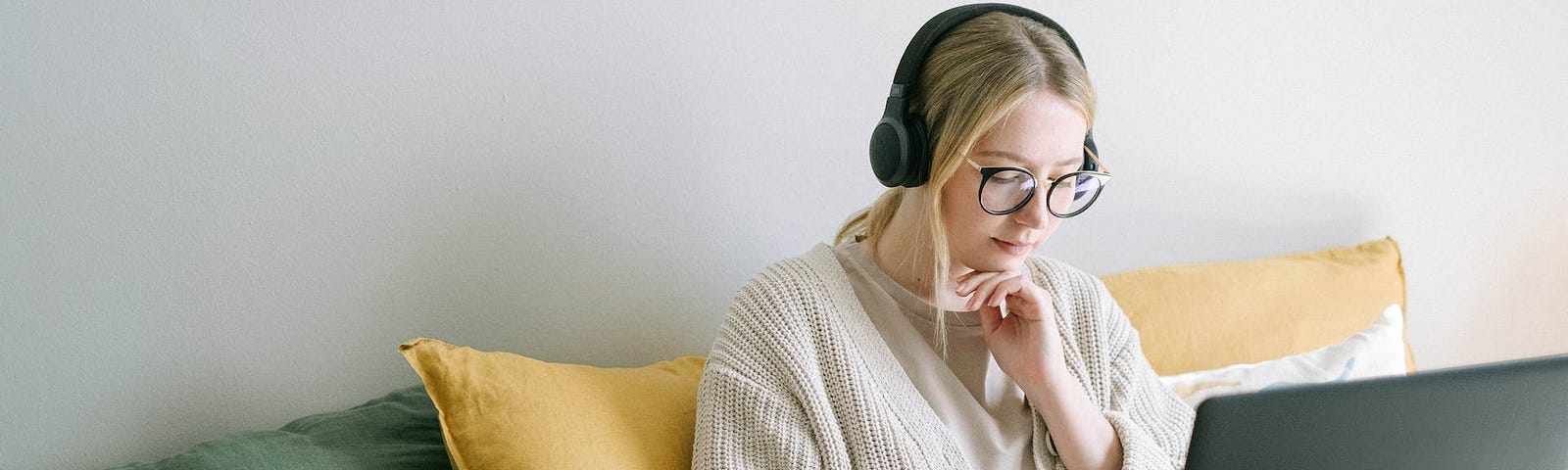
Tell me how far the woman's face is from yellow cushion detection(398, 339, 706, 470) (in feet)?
1.26

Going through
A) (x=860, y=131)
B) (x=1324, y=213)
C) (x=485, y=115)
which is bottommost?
(x=1324, y=213)

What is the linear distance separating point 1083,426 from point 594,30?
0.73m

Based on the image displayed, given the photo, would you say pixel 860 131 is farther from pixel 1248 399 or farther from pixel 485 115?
pixel 1248 399

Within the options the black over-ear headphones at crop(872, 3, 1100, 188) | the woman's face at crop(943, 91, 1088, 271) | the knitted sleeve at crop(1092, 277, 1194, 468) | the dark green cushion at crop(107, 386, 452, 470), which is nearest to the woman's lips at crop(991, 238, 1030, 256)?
the woman's face at crop(943, 91, 1088, 271)

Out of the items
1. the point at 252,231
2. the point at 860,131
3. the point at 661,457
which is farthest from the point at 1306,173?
the point at 252,231

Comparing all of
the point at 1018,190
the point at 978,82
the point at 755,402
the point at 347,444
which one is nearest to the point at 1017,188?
the point at 1018,190

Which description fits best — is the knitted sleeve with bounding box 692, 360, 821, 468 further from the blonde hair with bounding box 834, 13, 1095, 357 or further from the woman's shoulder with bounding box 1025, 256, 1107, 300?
the woman's shoulder with bounding box 1025, 256, 1107, 300

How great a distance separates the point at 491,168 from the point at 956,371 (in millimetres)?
585

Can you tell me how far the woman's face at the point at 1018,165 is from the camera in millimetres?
1237

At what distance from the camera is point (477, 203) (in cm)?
142

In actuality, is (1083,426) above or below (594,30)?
below

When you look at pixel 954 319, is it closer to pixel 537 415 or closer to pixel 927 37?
pixel 927 37

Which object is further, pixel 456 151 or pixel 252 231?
pixel 456 151

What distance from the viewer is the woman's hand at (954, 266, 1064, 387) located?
51.5 inches
